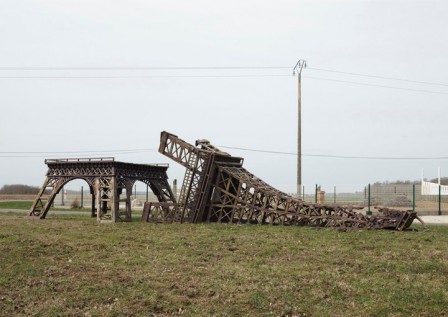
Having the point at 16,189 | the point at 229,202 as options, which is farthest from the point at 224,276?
the point at 16,189

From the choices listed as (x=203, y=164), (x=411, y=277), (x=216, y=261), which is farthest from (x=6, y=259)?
(x=203, y=164)

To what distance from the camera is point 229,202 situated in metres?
30.0

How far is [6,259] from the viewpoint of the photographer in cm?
1641

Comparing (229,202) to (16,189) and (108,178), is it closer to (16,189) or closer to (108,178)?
(108,178)

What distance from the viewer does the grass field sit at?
11.9 metres

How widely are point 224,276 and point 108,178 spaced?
22050mm

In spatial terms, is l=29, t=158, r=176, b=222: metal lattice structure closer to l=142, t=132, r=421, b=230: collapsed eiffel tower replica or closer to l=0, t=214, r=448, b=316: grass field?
l=142, t=132, r=421, b=230: collapsed eiffel tower replica

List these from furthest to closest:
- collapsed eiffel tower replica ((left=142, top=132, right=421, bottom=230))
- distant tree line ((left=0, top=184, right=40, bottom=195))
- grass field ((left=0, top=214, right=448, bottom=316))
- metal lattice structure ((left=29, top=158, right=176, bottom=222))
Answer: distant tree line ((left=0, top=184, right=40, bottom=195))
metal lattice structure ((left=29, top=158, right=176, bottom=222))
collapsed eiffel tower replica ((left=142, top=132, right=421, bottom=230))
grass field ((left=0, top=214, right=448, bottom=316))

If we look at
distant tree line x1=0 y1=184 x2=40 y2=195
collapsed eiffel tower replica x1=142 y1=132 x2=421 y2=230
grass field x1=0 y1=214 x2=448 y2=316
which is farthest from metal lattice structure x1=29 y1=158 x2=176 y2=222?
distant tree line x1=0 y1=184 x2=40 y2=195

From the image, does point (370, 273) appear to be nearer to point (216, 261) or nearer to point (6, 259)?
point (216, 261)

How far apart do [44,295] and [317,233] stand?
13.8 meters

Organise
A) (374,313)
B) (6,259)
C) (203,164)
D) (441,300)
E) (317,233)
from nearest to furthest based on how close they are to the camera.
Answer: (374,313) < (441,300) < (6,259) < (317,233) < (203,164)

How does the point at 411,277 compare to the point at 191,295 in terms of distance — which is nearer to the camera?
the point at 191,295

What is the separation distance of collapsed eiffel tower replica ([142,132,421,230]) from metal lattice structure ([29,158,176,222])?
273 centimetres
